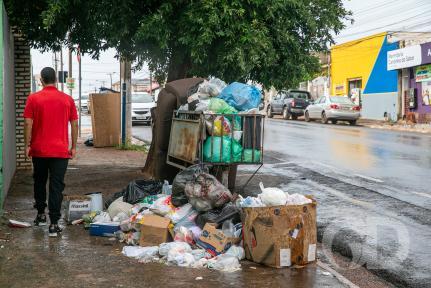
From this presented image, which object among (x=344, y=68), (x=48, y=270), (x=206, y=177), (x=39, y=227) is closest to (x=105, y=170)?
(x=39, y=227)

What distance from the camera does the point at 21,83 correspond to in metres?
12.4

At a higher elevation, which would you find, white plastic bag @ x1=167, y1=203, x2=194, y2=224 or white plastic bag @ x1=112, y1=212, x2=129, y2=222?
white plastic bag @ x1=167, y1=203, x2=194, y2=224

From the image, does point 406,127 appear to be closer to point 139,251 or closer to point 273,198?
point 273,198

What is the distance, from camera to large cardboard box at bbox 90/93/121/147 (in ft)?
60.0

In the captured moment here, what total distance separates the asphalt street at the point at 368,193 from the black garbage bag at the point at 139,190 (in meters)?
2.16

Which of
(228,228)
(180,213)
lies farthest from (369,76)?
(228,228)

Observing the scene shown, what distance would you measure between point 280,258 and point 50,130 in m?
2.97

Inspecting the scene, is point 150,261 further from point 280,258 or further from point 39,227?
point 39,227

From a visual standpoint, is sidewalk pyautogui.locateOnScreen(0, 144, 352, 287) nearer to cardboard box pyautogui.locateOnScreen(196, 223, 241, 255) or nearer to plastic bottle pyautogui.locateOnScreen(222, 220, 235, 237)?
cardboard box pyautogui.locateOnScreen(196, 223, 241, 255)

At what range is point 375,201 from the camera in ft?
30.6

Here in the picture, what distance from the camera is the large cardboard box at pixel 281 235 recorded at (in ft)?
18.9

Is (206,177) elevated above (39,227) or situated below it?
above

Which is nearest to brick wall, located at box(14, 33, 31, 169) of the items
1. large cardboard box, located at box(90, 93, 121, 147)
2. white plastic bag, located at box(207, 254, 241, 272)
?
large cardboard box, located at box(90, 93, 121, 147)

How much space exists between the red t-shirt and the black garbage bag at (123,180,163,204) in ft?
3.87
